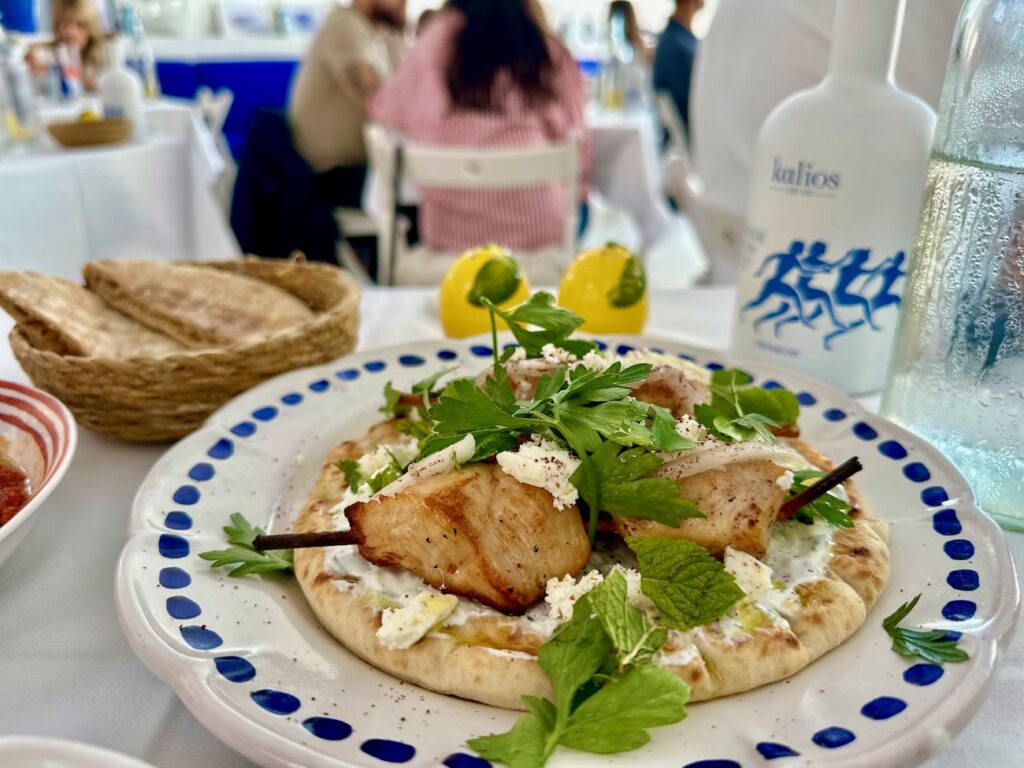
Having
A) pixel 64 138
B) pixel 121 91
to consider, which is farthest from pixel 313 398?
pixel 121 91

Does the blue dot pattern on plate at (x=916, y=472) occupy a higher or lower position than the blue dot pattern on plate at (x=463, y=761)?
higher

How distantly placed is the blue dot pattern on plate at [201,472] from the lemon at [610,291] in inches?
33.6

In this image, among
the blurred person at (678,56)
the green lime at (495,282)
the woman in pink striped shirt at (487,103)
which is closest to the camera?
the green lime at (495,282)

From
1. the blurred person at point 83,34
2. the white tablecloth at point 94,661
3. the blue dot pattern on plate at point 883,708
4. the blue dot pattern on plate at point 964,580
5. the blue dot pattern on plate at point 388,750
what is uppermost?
the blurred person at point 83,34

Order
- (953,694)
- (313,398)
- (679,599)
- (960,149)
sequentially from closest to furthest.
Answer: (953,694)
(679,599)
(960,149)
(313,398)

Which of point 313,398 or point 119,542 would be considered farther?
point 313,398

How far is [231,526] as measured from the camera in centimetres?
104

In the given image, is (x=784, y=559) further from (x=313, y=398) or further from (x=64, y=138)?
(x=64, y=138)

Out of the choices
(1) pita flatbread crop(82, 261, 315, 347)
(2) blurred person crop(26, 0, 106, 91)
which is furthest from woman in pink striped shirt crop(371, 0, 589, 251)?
(2) blurred person crop(26, 0, 106, 91)

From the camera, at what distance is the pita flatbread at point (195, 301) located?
151cm

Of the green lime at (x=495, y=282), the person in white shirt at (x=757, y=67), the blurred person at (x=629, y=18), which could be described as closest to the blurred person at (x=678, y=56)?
the blurred person at (x=629, y=18)

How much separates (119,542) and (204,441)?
0.59ft

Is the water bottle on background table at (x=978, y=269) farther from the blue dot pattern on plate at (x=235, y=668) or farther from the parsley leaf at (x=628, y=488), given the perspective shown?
the blue dot pattern on plate at (x=235, y=668)

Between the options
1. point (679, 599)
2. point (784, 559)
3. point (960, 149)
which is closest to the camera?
point (679, 599)
